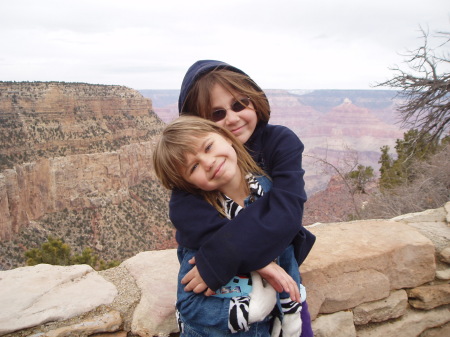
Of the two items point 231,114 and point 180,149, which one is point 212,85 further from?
point 180,149

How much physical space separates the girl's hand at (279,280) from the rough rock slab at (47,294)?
85 cm

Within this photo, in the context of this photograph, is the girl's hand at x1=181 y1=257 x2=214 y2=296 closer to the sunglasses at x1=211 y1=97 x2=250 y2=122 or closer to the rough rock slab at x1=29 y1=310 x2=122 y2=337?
the rough rock slab at x1=29 y1=310 x2=122 y2=337

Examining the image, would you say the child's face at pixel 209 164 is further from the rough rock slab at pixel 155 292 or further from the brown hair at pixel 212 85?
the rough rock slab at pixel 155 292

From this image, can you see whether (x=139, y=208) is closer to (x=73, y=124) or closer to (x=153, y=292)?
(x=73, y=124)

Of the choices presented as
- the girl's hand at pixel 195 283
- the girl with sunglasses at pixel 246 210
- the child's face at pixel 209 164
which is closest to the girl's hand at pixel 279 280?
the girl with sunglasses at pixel 246 210

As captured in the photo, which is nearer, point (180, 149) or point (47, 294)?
point (180, 149)

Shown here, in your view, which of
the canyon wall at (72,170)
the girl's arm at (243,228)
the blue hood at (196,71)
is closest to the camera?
the girl's arm at (243,228)

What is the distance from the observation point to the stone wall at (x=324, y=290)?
5.64 feet

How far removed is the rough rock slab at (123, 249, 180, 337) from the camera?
5.73 ft

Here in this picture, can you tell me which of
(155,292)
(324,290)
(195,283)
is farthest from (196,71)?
(324,290)

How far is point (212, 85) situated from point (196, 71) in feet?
0.28

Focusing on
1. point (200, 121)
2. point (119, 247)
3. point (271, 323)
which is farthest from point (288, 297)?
point (119, 247)

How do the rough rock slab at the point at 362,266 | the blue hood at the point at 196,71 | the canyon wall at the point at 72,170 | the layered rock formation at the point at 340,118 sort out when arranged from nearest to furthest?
the blue hood at the point at 196,71, the rough rock slab at the point at 362,266, the canyon wall at the point at 72,170, the layered rock formation at the point at 340,118

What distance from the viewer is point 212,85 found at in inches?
62.1
